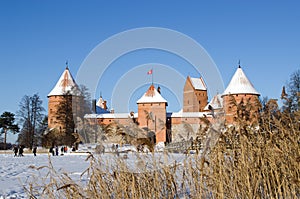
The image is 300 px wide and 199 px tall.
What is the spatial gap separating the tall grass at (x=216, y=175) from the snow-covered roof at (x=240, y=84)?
47924mm

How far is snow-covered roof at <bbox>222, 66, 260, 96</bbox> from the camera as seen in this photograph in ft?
166

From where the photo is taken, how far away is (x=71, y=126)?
39812 mm

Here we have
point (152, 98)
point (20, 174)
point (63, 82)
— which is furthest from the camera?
point (63, 82)

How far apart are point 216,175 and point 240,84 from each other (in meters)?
49.5

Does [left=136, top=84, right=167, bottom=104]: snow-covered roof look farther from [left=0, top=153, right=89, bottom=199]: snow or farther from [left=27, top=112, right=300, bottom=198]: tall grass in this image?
[left=27, top=112, right=300, bottom=198]: tall grass

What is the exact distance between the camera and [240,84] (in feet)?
169

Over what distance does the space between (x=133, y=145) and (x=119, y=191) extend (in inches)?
14.7

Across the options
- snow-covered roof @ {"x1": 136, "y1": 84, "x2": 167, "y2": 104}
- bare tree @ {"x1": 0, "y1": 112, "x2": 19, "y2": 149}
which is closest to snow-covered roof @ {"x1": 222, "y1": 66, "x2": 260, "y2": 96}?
snow-covered roof @ {"x1": 136, "y1": 84, "x2": 167, "y2": 104}

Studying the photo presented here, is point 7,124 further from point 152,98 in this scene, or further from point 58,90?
point 152,98

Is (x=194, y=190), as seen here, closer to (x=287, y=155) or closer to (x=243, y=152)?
(x=243, y=152)

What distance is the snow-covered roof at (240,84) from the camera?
5072cm

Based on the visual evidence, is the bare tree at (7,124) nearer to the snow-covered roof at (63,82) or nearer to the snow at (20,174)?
the snow-covered roof at (63,82)

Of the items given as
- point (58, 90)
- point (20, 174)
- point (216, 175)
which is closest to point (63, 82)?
point (58, 90)

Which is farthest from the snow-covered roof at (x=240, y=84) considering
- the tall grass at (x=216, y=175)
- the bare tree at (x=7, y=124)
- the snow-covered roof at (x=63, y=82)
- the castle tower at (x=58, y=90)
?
the tall grass at (x=216, y=175)
